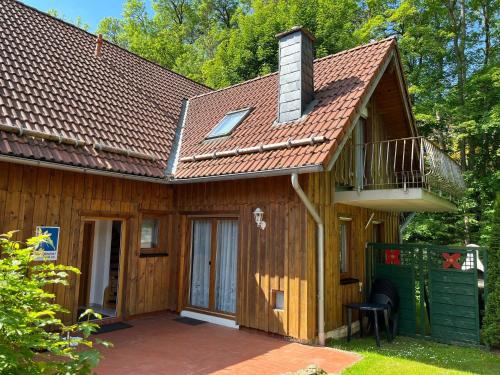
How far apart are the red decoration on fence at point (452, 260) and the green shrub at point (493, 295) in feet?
1.71

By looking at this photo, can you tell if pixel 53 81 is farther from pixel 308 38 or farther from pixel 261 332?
pixel 261 332

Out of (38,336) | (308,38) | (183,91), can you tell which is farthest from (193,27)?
(38,336)

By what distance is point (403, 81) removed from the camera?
9734mm

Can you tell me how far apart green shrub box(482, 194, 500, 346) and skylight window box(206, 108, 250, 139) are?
19.9 ft

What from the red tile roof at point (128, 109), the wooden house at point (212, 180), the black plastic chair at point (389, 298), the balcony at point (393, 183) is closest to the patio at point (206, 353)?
the wooden house at point (212, 180)

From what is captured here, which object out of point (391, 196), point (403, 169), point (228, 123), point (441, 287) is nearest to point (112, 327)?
point (228, 123)

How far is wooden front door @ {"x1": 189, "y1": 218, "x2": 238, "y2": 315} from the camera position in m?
8.42

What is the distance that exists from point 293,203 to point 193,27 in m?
27.5

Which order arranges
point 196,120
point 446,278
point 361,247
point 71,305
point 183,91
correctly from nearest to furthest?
point 71,305 → point 446,278 → point 361,247 → point 196,120 → point 183,91

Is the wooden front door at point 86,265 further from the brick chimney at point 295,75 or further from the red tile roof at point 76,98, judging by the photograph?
the brick chimney at point 295,75

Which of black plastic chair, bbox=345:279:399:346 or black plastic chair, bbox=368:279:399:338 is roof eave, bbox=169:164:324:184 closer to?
black plastic chair, bbox=345:279:399:346

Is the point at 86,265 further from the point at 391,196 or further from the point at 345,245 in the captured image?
the point at 391,196

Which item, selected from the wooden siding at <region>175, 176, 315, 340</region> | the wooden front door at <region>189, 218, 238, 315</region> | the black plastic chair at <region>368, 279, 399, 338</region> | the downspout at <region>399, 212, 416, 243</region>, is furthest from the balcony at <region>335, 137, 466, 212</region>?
the wooden front door at <region>189, 218, 238, 315</region>

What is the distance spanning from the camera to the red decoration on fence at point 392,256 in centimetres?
871
